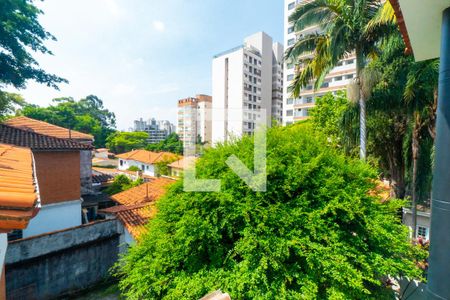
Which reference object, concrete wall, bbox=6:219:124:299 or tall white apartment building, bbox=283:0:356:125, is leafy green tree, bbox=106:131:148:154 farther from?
concrete wall, bbox=6:219:124:299

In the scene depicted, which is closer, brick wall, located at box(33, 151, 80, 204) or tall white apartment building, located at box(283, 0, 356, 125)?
brick wall, located at box(33, 151, 80, 204)

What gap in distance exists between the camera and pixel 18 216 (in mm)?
1737

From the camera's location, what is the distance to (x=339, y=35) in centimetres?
871

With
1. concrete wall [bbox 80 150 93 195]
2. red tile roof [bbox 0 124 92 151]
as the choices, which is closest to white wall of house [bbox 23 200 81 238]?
red tile roof [bbox 0 124 92 151]

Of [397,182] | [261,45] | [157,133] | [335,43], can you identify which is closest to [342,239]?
[335,43]

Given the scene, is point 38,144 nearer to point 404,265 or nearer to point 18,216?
point 18,216

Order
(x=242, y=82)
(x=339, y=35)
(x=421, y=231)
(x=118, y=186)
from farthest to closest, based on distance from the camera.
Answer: (x=242, y=82), (x=118, y=186), (x=421, y=231), (x=339, y=35)

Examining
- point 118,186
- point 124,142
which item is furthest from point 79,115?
point 118,186

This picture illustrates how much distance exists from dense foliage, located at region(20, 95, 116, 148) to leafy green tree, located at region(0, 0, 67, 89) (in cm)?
2612

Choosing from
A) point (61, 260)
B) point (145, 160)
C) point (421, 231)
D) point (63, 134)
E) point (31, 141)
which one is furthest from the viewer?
point (145, 160)

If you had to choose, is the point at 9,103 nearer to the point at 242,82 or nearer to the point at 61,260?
the point at 61,260

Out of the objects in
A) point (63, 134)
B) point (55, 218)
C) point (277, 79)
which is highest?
point (277, 79)

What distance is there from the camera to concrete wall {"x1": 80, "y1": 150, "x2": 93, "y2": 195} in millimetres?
17391

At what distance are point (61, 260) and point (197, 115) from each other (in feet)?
163
